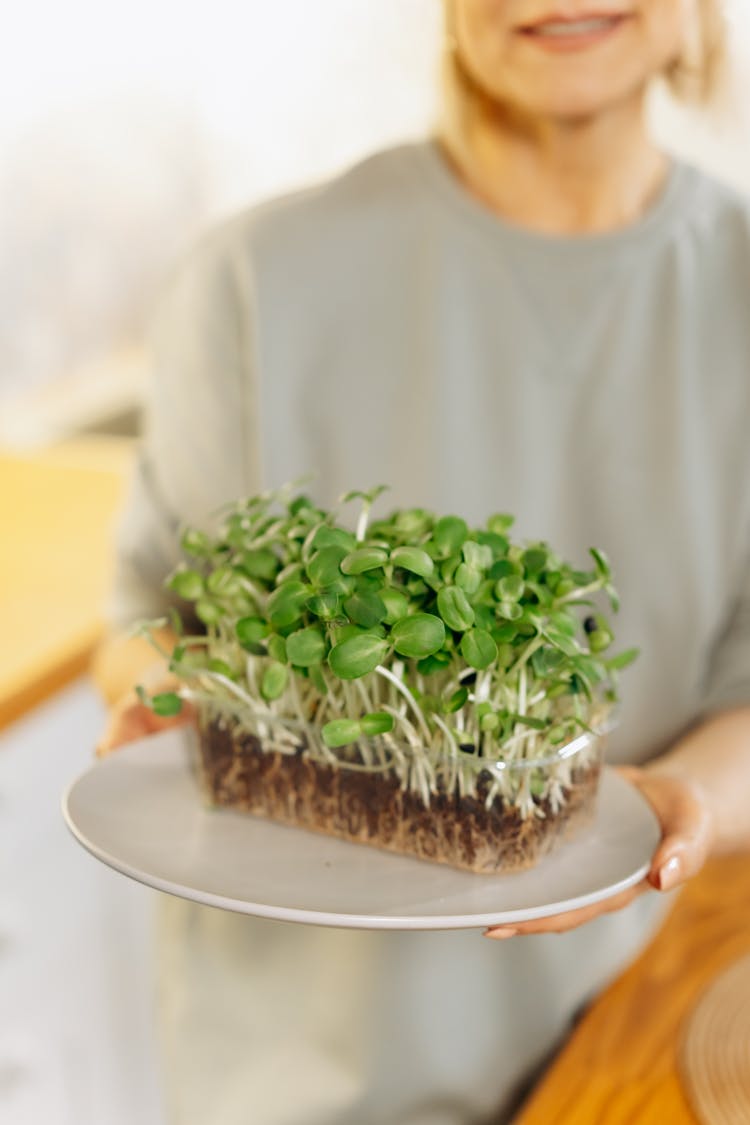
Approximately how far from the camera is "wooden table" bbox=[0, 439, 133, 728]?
1398 millimetres

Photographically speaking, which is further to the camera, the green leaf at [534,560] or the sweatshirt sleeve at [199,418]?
the sweatshirt sleeve at [199,418]

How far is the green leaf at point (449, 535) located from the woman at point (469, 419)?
15.0 inches

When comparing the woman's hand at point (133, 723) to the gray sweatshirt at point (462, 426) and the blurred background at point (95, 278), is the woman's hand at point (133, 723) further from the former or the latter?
the blurred background at point (95, 278)

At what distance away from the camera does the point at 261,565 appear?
0.77 m

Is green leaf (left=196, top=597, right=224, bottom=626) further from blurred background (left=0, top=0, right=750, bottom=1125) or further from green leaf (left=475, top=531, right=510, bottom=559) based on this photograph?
blurred background (left=0, top=0, right=750, bottom=1125)

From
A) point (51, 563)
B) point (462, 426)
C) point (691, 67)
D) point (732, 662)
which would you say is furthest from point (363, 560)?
point (51, 563)

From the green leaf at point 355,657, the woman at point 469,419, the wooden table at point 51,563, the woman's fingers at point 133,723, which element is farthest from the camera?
the wooden table at point 51,563

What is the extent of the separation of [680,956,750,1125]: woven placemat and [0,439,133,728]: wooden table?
29.8 inches

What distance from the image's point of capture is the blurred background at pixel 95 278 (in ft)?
4.87

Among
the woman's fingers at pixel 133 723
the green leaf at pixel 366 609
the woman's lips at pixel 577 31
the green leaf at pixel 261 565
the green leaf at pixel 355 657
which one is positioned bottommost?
the woman's fingers at pixel 133 723

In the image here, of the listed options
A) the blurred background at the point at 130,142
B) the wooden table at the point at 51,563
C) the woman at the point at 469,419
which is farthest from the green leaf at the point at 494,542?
the blurred background at the point at 130,142

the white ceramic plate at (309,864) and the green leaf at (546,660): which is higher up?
the green leaf at (546,660)

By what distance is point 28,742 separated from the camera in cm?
147

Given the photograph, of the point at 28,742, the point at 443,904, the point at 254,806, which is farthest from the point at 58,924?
the point at 443,904
